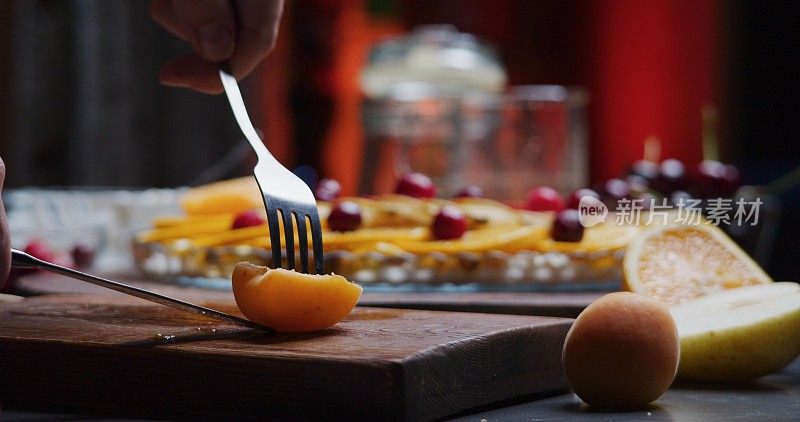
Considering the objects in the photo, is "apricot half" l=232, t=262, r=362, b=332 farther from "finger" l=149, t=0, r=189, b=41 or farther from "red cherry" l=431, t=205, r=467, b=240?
"red cherry" l=431, t=205, r=467, b=240

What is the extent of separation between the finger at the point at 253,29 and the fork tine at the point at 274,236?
26 centimetres

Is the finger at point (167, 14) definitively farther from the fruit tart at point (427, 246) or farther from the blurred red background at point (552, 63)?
the blurred red background at point (552, 63)

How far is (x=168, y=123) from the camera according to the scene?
13.4ft

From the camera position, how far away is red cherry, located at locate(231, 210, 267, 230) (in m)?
1.48

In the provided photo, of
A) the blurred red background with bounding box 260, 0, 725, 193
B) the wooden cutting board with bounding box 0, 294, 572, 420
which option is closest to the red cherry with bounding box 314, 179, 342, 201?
the wooden cutting board with bounding box 0, 294, 572, 420

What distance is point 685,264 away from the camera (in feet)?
3.62

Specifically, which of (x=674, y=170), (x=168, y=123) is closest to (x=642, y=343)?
(x=674, y=170)

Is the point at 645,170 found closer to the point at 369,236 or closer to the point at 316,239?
the point at 369,236

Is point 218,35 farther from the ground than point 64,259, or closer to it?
farther from the ground

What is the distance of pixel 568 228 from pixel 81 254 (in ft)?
2.91

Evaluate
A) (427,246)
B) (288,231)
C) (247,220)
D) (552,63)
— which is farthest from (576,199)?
(552,63)

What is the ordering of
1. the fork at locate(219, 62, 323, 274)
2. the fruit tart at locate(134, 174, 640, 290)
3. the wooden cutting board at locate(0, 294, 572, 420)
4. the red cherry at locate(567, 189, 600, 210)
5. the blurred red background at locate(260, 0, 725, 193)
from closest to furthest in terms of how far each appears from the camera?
1. the wooden cutting board at locate(0, 294, 572, 420)
2. the fork at locate(219, 62, 323, 274)
3. the fruit tart at locate(134, 174, 640, 290)
4. the red cherry at locate(567, 189, 600, 210)
5. the blurred red background at locate(260, 0, 725, 193)

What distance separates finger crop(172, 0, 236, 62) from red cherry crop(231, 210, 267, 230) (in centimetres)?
40

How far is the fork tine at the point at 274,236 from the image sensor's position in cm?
91
